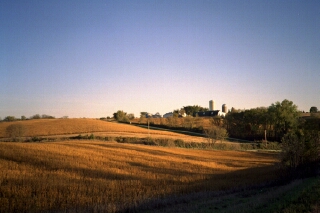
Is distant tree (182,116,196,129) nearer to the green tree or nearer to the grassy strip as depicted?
the green tree

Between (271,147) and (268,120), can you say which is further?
(268,120)

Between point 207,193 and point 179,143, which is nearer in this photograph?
point 207,193

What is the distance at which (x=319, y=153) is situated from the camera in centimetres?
2708

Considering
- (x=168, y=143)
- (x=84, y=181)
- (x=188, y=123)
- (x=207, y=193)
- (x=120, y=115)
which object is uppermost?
(x=120, y=115)

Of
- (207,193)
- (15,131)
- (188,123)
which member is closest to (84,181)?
(207,193)

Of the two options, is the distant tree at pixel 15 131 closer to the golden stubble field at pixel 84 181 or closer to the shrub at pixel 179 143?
the shrub at pixel 179 143

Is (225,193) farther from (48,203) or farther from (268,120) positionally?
(268,120)

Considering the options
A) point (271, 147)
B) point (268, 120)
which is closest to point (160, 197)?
point (271, 147)

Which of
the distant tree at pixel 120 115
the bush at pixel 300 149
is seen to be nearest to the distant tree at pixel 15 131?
the bush at pixel 300 149

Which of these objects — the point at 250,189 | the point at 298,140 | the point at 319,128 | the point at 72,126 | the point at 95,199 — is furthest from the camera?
the point at 72,126

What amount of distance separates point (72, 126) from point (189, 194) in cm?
7118

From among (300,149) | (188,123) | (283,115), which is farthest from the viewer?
(188,123)

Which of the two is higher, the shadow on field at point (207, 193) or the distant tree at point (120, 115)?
the distant tree at point (120, 115)

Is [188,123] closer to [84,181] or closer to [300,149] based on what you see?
[300,149]
